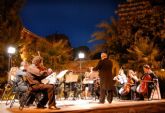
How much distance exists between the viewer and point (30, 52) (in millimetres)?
21719

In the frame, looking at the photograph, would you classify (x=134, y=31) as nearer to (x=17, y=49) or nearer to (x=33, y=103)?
(x=17, y=49)

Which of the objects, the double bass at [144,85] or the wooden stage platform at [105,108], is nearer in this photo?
the wooden stage platform at [105,108]

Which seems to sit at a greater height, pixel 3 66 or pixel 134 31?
pixel 134 31

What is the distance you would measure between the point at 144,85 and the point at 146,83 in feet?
0.29

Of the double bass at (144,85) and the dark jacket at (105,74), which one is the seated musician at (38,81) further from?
the double bass at (144,85)

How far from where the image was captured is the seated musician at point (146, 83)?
1177 cm

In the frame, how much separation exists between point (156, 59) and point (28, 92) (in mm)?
13997

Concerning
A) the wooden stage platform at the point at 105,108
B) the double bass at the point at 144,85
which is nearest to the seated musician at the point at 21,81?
the wooden stage platform at the point at 105,108

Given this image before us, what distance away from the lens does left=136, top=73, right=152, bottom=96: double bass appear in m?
11.8

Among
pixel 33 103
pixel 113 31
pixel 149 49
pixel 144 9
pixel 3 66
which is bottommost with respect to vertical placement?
pixel 33 103

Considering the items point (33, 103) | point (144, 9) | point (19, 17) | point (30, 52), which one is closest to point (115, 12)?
point (144, 9)

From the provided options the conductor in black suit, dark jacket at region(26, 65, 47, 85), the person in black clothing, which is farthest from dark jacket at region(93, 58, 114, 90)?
dark jacket at region(26, 65, 47, 85)

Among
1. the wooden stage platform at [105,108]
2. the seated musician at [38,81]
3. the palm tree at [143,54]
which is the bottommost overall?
the wooden stage platform at [105,108]

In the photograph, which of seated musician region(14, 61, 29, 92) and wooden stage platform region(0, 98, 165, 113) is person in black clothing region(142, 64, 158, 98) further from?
seated musician region(14, 61, 29, 92)
